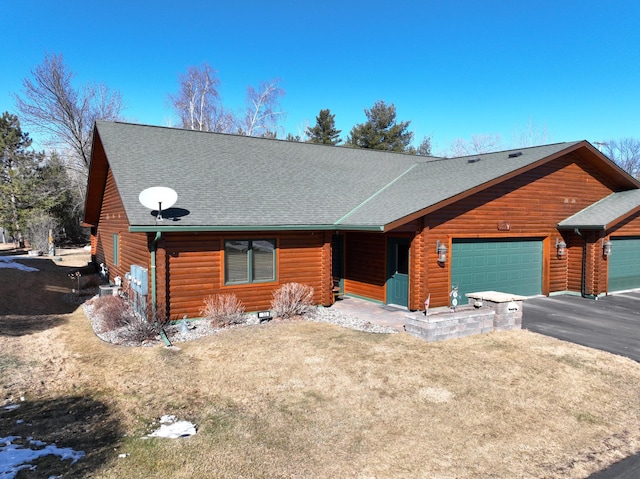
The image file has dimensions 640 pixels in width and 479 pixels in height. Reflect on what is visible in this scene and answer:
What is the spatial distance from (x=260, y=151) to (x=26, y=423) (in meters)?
11.4

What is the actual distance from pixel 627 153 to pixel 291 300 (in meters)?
65.4

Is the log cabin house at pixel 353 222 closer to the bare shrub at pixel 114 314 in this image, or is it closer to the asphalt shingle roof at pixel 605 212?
the asphalt shingle roof at pixel 605 212

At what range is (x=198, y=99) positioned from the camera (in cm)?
3919

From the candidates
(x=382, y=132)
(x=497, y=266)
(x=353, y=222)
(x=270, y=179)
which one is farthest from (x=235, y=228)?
(x=382, y=132)

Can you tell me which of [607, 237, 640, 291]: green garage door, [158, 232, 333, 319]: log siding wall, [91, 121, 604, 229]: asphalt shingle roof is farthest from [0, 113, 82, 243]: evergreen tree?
[607, 237, 640, 291]: green garage door

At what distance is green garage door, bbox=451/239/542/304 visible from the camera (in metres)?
12.4

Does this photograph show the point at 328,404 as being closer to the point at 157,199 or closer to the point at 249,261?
the point at 249,261

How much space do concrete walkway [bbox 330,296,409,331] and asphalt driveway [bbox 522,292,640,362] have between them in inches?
119

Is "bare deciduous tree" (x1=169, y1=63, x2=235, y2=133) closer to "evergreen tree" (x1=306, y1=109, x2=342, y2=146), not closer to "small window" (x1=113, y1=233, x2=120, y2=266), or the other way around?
"evergreen tree" (x1=306, y1=109, x2=342, y2=146)

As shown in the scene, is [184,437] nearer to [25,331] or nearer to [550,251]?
[25,331]

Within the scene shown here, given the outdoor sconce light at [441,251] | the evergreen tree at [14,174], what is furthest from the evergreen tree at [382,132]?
the outdoor sconce light at [441,251]

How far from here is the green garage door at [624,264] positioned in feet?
47.8

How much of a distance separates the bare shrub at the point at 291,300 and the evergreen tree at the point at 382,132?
101 feet

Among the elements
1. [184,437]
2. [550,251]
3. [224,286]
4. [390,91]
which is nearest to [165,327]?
[224,286]
